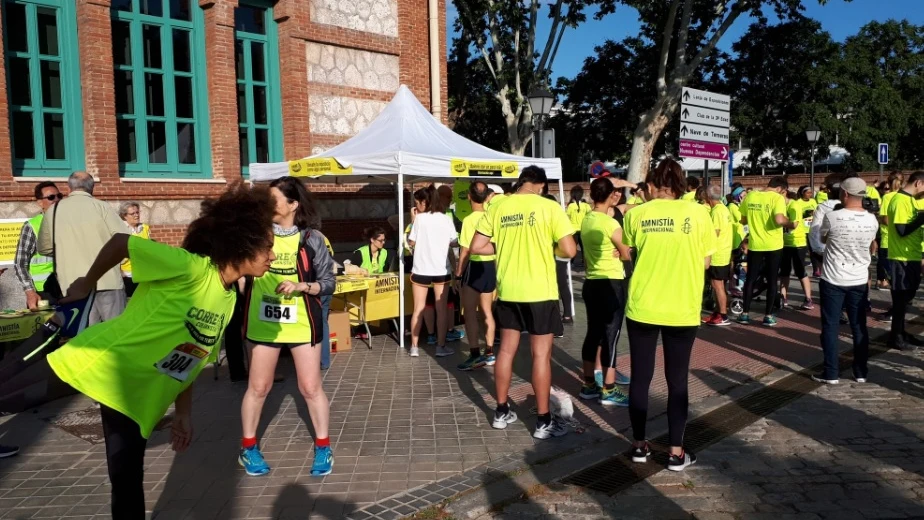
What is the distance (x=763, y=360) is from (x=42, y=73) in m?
9.96

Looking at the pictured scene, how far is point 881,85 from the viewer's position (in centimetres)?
4047

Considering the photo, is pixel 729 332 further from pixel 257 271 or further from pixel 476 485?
pixel 257 271

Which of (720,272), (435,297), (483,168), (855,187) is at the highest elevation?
(483,168)

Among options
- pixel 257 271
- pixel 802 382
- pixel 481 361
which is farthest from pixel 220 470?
pixel 802 382

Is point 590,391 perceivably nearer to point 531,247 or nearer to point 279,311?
point 531,247

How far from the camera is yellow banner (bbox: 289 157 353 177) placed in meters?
8.96

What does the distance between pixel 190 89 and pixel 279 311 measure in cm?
835

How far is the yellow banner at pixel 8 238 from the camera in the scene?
753 centimetres

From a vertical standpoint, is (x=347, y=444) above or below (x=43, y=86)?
below

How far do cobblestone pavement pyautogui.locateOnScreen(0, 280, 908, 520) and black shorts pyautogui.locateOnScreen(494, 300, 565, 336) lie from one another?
84cm

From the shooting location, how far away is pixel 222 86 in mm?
11609

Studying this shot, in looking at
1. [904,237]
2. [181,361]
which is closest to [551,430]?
[181,361]

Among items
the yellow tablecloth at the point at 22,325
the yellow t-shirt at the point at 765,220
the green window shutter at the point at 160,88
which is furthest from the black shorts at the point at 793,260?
the yellow tablecloth at the point at 22,325

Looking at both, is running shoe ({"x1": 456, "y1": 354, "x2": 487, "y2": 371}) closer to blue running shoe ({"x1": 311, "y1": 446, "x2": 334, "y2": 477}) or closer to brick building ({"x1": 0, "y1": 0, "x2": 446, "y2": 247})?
blue running shoe ({"x1": 311, "y1": 446, "x2": 334, "y2": 477})
